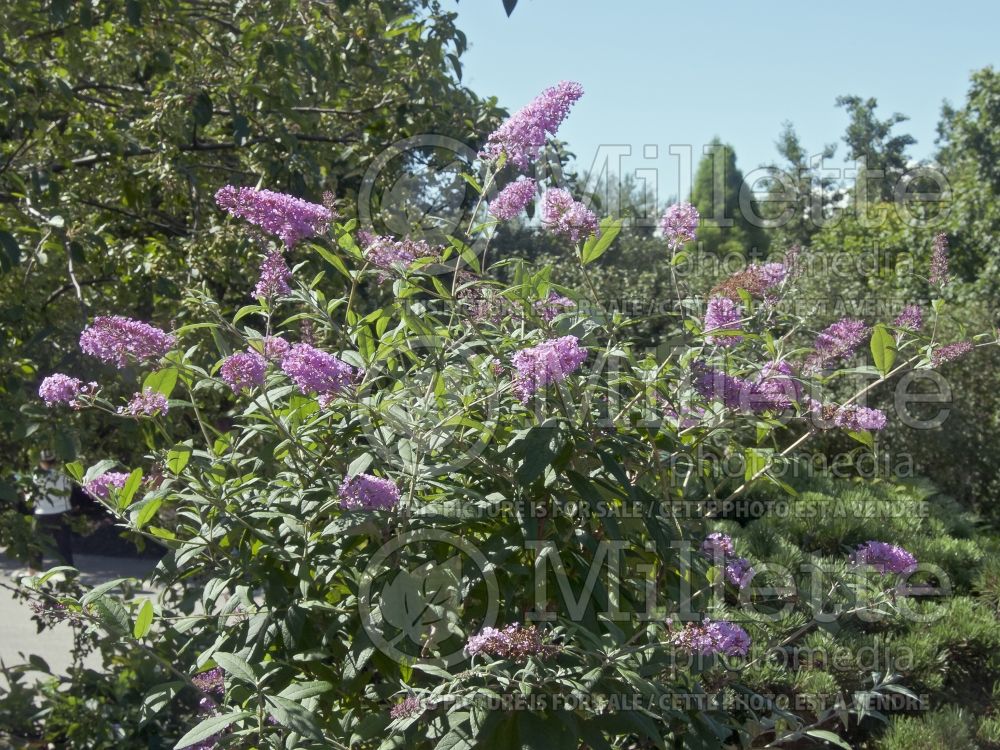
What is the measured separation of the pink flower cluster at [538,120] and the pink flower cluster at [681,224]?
1.47 feet

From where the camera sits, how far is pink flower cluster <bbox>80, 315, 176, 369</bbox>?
6.88ft

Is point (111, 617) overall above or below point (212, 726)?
above

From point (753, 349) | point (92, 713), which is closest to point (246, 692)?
point (753, 349)

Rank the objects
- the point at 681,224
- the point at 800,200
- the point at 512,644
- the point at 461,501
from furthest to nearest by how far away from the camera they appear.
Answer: the point at 800,200 < the point at 681,224 < the point at 461,501 < the point at 512,644

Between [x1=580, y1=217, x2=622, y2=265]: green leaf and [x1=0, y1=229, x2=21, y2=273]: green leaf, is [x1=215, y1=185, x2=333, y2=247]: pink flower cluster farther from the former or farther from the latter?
[x1=0, y1=229, x2=21, y2=273]: green leaf

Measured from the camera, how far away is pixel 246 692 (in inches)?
79.4

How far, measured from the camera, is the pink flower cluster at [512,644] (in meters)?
1.80

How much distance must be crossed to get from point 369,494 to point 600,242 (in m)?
0.79

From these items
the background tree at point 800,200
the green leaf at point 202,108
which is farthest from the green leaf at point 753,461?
the background tree at point 800,200

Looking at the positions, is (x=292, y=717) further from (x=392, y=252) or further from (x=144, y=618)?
(x=392, y=252)

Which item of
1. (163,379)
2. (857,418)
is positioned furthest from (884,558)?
(163,379)

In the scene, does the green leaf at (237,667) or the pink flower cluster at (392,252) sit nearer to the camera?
the green leaf at (237,667)

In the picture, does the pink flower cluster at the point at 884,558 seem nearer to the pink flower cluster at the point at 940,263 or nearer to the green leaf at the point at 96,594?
the pink flower cluster at the point at 940,263

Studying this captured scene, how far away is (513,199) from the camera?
87.0 inches
